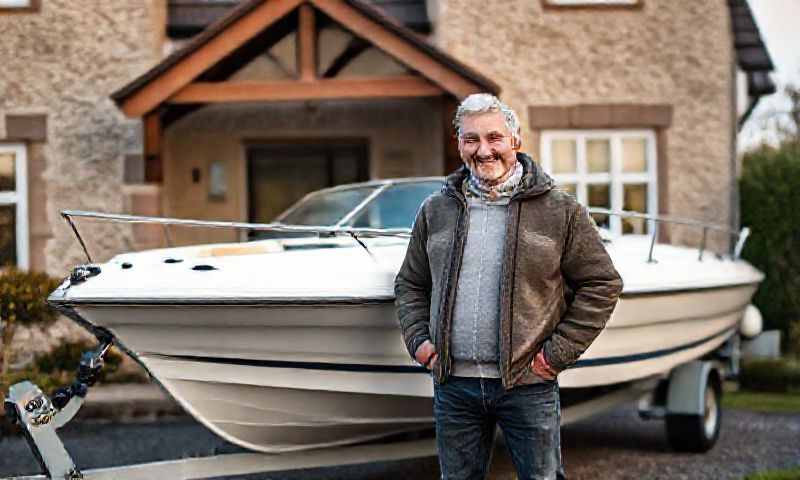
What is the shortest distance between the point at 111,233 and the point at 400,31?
3.65m

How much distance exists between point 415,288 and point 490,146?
607mm

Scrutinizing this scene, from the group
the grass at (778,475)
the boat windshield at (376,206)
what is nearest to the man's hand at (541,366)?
the boat windshield at (376,206)

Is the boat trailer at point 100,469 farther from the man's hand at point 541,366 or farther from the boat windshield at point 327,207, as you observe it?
the man's hand at point 541,366

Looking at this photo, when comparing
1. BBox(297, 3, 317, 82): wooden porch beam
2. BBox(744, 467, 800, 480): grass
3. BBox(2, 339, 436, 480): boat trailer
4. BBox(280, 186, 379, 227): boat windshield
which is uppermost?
BBox(297, 3, 317, 82): wooden porch beam

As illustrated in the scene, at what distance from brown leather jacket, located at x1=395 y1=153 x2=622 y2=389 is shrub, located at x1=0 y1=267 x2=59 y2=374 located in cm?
484

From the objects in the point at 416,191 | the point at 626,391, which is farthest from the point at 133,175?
the point at 626,391

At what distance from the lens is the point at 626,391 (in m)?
6.38

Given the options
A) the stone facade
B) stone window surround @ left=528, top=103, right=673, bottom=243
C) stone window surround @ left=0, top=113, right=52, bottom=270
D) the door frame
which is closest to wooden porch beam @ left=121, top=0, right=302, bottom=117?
stone window surround @ left=0, top=113, right=52, bottom=270

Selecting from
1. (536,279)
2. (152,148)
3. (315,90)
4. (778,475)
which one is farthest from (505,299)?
(152,148)

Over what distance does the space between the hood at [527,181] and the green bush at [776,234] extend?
792 cm

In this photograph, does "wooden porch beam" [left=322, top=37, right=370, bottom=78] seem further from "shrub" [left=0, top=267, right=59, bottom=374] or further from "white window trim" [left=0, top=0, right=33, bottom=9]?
"shrub" [left=0, top=267, right=59, bottom=374]

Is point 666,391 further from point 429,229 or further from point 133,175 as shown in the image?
point 133,175

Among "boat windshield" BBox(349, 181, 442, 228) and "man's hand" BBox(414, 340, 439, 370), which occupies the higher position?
"boat windshield" BBox(349, 181, 442, 228)

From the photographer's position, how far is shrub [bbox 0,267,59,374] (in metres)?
7.55
